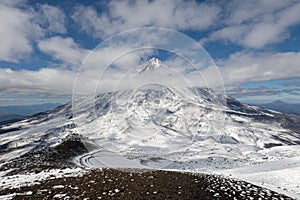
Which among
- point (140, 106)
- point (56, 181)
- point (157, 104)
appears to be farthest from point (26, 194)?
point (157, 104)

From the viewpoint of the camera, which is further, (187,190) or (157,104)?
(157,104)

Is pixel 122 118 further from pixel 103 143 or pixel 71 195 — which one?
pixel 71 195

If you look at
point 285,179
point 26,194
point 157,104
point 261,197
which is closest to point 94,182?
point 26,194

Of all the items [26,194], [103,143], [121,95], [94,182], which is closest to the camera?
[26,194]

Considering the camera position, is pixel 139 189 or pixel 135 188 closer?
pixel 139 189

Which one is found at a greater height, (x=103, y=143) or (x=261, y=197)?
(x=103, y=143)

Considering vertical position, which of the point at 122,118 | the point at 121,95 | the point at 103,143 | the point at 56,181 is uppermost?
the point at 121,95

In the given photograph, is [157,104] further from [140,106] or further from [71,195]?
[71,195]

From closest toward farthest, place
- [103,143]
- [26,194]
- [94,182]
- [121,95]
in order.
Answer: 1. [26,194]
2. [94,182]
3. [121,95]
4. [103,143]
